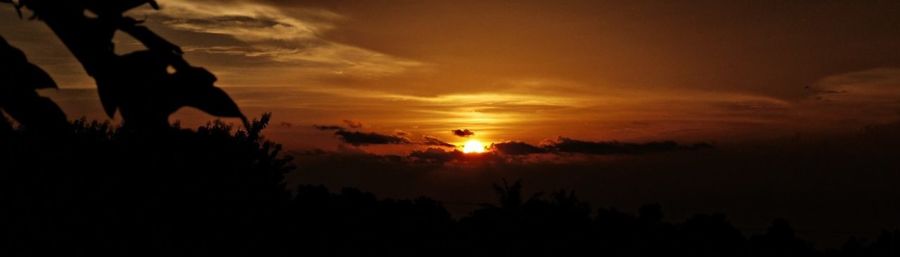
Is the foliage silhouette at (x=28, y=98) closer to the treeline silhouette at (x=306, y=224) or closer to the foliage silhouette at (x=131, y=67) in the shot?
the foliage silhouette at (x=131, y=67)

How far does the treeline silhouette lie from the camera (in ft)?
77.3

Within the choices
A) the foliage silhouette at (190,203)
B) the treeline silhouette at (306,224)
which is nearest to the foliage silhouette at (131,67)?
the foliage silhouette at (190,203)

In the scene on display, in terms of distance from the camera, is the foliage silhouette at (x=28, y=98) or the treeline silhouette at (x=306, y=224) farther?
the treeline silhouette at (x=306, y=224)

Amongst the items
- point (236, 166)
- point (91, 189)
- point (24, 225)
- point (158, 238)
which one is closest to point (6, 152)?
point (24, 225)

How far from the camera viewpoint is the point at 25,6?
2154 mm

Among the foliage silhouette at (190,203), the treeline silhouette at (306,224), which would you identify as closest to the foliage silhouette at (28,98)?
the foliage silhouette at (190,203)

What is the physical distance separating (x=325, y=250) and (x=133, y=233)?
1465cm

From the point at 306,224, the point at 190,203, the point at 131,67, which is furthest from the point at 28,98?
the point at 306,224

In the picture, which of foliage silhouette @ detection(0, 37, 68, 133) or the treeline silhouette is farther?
the treeline silhouette

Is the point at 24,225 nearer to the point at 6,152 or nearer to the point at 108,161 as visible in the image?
the point at 108,161

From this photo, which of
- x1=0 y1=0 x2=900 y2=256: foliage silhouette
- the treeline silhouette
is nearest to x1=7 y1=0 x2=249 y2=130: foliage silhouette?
x1=0 y1=0 x2=900 y2=256: foliage silhouette

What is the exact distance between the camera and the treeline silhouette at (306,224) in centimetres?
2355

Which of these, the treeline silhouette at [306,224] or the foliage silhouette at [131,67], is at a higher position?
the foliage silhouette at [131,67]

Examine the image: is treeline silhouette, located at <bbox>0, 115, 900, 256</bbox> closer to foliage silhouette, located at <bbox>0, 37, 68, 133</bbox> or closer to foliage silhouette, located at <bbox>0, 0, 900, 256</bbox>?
foliage silhouette, located at <bbox>0, 0, 900, 256</bbox>
